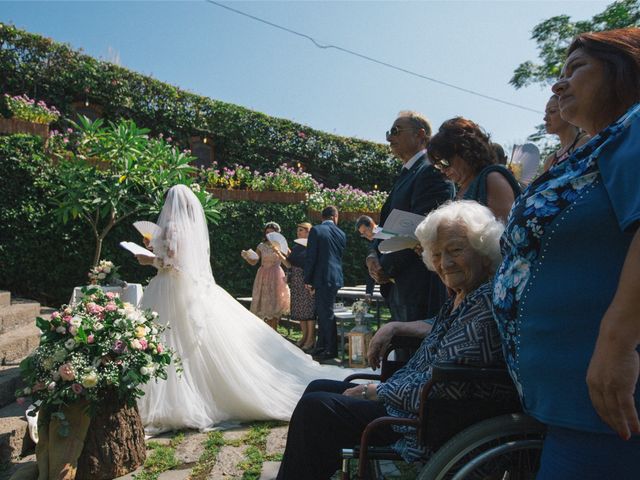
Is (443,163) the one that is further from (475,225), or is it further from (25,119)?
(25,119)

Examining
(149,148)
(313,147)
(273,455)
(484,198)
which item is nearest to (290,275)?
(149,148)

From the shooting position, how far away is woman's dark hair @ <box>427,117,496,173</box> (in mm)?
2957

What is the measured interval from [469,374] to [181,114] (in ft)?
41.6

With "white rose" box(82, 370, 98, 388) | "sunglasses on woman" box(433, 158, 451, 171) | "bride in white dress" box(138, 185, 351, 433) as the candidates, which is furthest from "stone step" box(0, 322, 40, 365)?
"sunglasses on woman" box(433, 158, 451, 171)

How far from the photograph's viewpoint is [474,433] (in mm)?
1698

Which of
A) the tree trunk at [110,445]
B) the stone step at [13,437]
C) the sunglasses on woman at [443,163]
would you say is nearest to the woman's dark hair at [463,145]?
the sunglasses on woman at [443,163]

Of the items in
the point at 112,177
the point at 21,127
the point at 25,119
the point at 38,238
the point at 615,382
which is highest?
the point at 25,119

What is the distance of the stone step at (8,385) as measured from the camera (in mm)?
4258

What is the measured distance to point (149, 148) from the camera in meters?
8.97

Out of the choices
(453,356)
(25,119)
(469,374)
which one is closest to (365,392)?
(453,356)

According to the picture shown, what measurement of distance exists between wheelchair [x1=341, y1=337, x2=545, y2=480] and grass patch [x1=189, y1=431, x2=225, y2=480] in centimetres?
173

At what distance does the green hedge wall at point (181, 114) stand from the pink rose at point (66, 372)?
9.44 m

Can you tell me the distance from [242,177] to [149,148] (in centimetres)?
283

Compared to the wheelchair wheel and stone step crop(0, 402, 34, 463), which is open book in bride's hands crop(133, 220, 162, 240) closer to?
stone step crop(0, 402, 34, 463)
